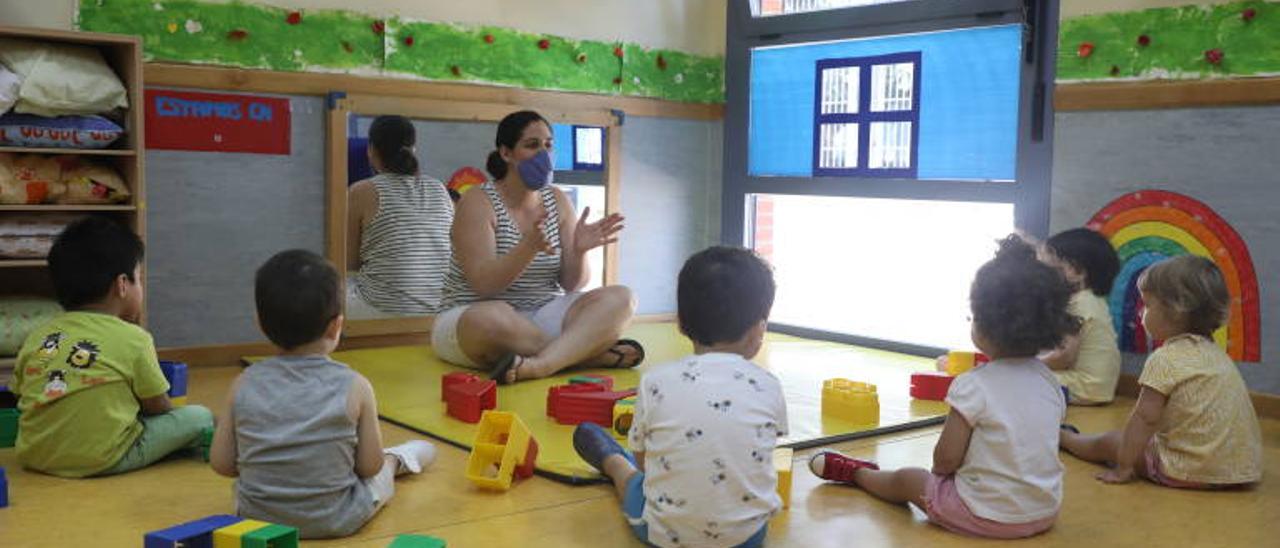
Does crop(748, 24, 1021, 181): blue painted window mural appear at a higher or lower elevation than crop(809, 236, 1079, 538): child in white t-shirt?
higher

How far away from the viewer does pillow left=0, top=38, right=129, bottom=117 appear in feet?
11.2

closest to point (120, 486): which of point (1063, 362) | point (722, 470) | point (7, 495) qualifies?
point (7, 495)

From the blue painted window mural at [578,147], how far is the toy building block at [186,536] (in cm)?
313

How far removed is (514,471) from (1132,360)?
2289mm

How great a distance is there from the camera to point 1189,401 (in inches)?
105

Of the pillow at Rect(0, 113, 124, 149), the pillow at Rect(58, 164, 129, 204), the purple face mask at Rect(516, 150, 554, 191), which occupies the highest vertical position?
the pillow at Rect(0, 113, 124, 149)

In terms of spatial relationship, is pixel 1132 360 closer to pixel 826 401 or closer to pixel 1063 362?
pixel 1063 362

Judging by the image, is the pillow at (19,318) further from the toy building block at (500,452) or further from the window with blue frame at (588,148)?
the window with blue frame at (588,148)

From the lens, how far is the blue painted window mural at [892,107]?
14.4 feet

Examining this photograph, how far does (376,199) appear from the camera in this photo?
4461mm

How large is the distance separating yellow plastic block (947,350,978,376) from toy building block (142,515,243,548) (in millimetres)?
2526

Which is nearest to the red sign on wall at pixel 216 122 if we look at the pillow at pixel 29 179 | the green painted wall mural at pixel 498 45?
the green painted wall mural at pixel 498 45

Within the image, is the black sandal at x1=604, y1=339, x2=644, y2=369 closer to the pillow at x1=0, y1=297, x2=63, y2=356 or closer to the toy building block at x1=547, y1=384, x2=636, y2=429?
the toy building block at x1=547, y1=384, x2=636, y2=429

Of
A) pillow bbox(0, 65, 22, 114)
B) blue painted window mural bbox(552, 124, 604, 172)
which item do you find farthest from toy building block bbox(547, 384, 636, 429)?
blue painted window mural bbox(552, 124, 604, 172)
